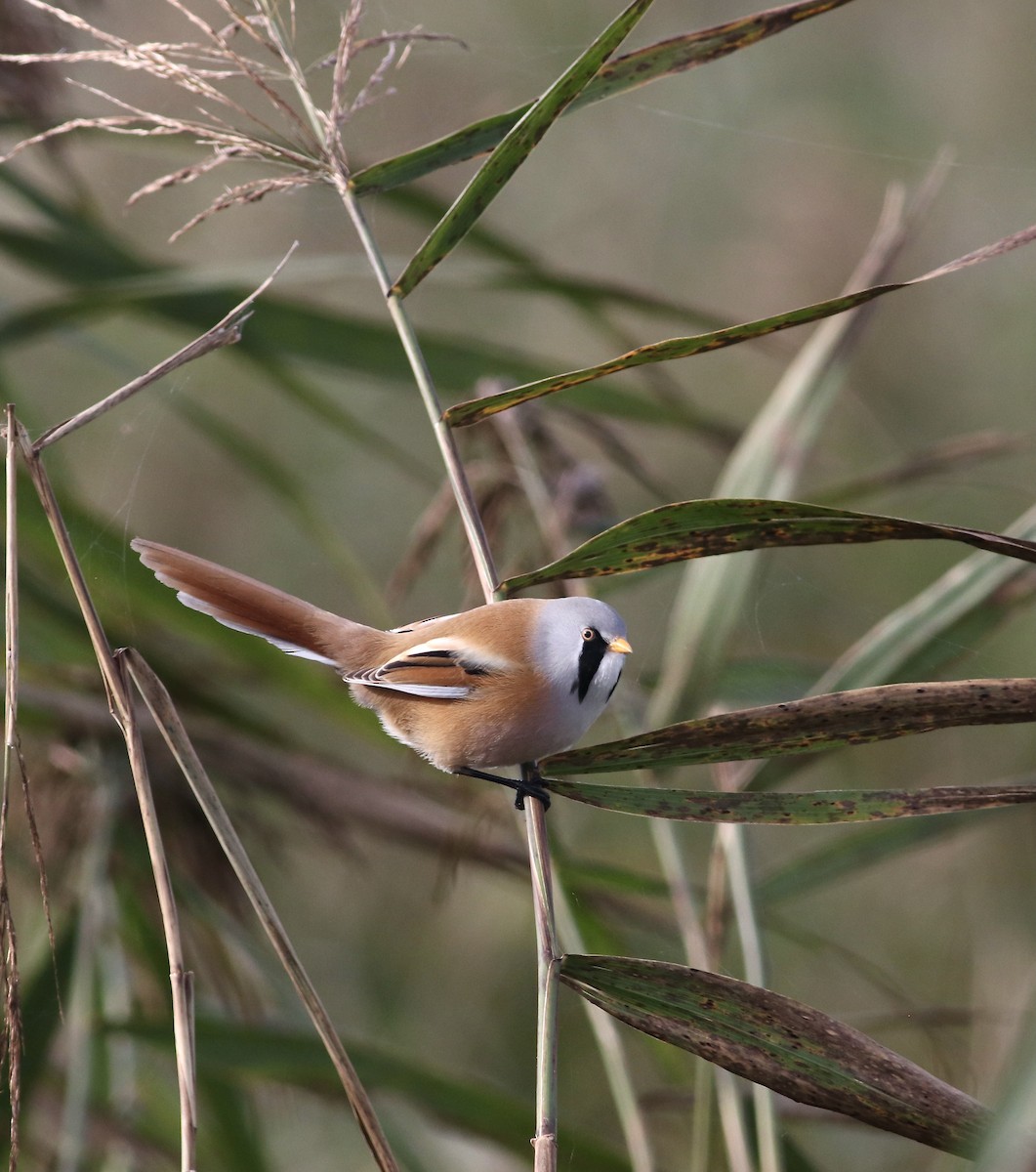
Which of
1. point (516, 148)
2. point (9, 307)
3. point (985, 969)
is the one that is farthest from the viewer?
point (985, 969)

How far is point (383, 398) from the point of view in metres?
6.43

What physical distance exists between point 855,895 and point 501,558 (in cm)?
333

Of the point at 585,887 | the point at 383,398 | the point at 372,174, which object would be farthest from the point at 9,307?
the point at 383,398

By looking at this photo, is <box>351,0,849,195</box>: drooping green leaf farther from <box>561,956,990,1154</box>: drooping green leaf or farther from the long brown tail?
<box>561,956,990,1154</box>: drooping green leaf

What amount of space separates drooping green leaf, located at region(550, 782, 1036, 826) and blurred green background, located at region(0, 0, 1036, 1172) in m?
0.62

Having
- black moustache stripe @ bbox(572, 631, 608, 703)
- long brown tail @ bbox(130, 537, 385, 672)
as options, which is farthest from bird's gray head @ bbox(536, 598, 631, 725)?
long brown tail @ bbox(130, 537, 385, 672)

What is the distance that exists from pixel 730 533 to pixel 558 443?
1192mm

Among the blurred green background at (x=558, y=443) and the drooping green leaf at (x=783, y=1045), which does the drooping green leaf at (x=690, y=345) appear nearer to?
the drooping green leaf at (x=783, y=1045)

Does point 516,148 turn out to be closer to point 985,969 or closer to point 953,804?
point 953,804

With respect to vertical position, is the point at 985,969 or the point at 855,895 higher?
the point at 855,895

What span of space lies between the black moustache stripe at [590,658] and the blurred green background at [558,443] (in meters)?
0.47

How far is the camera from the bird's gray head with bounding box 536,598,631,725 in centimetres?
145

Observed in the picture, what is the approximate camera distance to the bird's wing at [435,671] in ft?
4.97

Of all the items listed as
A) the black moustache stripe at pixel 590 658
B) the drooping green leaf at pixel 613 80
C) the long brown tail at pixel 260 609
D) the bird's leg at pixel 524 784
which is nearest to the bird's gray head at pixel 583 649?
the black moustache stripe at pixel 590 658
